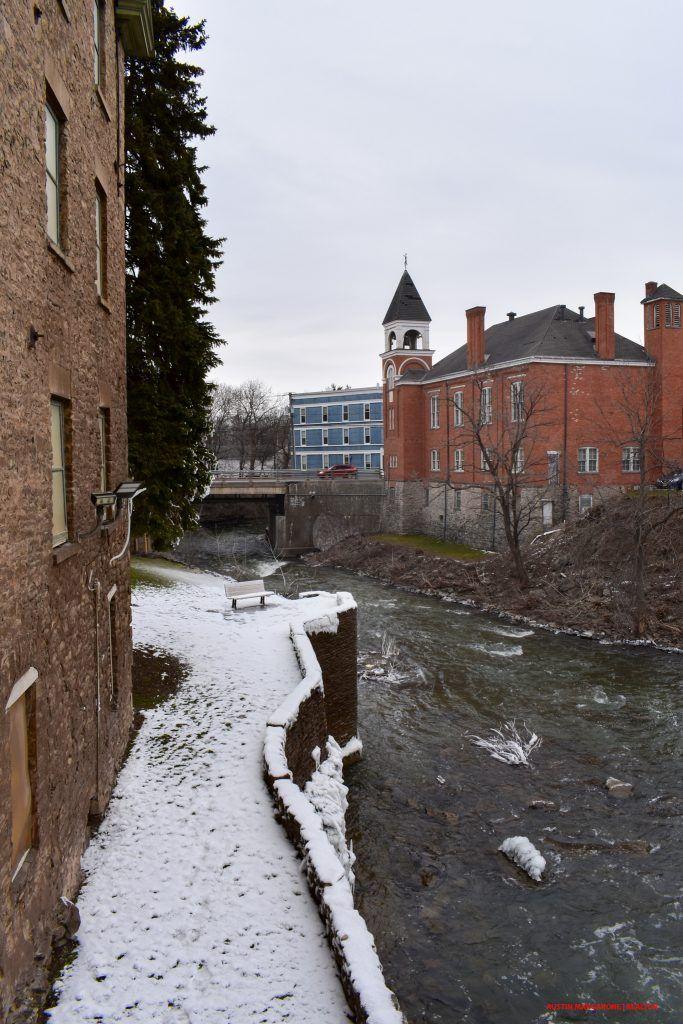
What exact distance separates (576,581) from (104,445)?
2277 cm

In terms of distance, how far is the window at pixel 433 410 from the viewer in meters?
45.4

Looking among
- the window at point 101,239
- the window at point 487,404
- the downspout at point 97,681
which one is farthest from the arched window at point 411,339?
the downspout at point 97,681

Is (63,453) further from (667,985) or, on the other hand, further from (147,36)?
(667,985)

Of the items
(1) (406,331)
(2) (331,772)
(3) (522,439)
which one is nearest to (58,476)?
(2) (331,772)

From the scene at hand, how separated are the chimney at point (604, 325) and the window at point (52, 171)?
32811mm

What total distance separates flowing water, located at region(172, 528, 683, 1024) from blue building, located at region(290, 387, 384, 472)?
5095 cm

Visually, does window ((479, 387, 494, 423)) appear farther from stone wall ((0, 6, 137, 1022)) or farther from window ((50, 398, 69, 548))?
window ((50, 398, 69, 548))

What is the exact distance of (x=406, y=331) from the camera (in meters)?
48.5

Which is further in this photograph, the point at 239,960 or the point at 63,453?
the point at 63,453

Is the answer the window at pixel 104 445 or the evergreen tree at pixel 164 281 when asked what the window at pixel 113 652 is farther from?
the evergreen tree at pixel 164 281

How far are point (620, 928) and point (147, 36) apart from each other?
15633 millimetres

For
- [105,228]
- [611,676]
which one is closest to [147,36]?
[105,228]

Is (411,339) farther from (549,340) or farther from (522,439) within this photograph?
(522,439)

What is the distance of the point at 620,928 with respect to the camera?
385 inches
